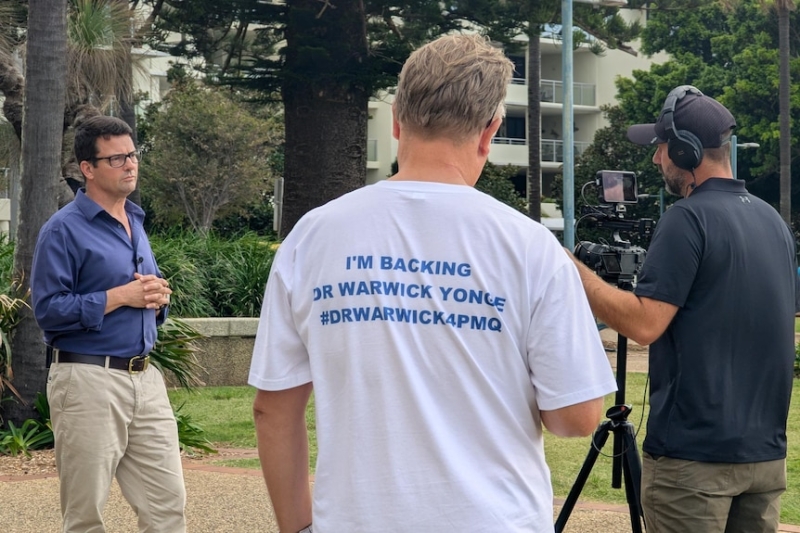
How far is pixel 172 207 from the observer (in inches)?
1497

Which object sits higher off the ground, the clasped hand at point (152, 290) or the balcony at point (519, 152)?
the balcony at point (519, 152)

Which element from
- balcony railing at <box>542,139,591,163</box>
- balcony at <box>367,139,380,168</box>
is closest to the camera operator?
balcony at <box>367,139,380,168</box>

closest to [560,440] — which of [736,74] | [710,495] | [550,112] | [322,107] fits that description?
[710,495]

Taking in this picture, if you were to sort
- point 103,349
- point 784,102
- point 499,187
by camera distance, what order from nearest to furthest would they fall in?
point 103,349
point 784,102
point 499,187

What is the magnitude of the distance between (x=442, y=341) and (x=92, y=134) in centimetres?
289

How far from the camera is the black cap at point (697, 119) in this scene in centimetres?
342

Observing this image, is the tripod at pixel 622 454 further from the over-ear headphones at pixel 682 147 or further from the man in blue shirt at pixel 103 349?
the man in blue shirt at pixel 103 349

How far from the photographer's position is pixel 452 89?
221 cm

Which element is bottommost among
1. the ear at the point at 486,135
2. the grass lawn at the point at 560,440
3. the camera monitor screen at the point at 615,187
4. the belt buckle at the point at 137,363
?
the grass lawn at the point at 560,440

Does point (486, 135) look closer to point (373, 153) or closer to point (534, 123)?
point (534, 123)

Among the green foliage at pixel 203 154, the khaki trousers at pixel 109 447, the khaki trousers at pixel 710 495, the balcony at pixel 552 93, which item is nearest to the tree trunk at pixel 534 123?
the green foliage at pixel 203 154

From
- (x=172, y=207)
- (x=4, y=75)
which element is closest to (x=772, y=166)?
(x=172, y=207)

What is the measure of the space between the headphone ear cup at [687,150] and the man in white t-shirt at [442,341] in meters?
1.31

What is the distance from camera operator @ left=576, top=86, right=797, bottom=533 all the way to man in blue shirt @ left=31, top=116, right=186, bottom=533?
6.70ft
